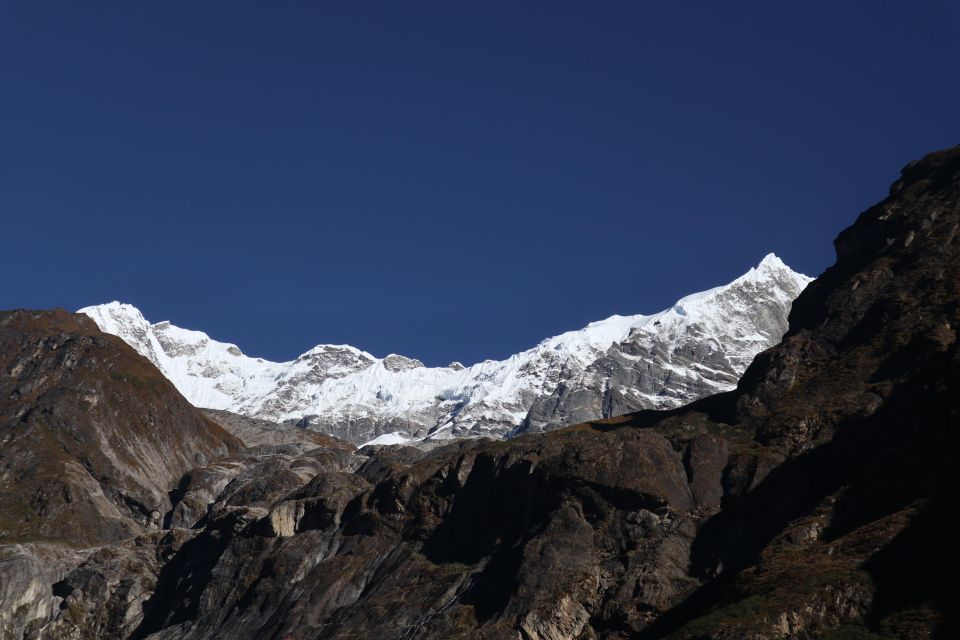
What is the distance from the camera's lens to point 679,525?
119812 millimetres

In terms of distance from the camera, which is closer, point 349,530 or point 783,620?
point 783,620

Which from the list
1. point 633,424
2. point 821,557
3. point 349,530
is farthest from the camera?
point 633,424

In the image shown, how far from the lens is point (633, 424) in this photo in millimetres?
167625

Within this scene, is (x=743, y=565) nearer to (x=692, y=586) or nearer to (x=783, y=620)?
(x=692, y=586)

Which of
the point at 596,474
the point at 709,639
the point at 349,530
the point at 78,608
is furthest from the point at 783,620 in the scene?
the point at 78,608

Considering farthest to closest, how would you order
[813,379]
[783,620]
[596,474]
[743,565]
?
1. [813,379]
2. [596,474]
3. [743,565]
4. [783,620]

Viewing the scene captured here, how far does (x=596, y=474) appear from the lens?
127 meters

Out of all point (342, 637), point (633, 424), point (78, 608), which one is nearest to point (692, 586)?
point (342, 637)

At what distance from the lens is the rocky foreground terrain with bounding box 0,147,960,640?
93.7 metres

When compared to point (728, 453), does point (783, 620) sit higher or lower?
lower

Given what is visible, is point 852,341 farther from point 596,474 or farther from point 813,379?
point 596,474

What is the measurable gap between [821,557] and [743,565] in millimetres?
11422

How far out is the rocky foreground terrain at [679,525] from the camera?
9369cm

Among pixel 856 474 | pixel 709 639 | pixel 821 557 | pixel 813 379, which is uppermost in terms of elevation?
pixel 813 379
